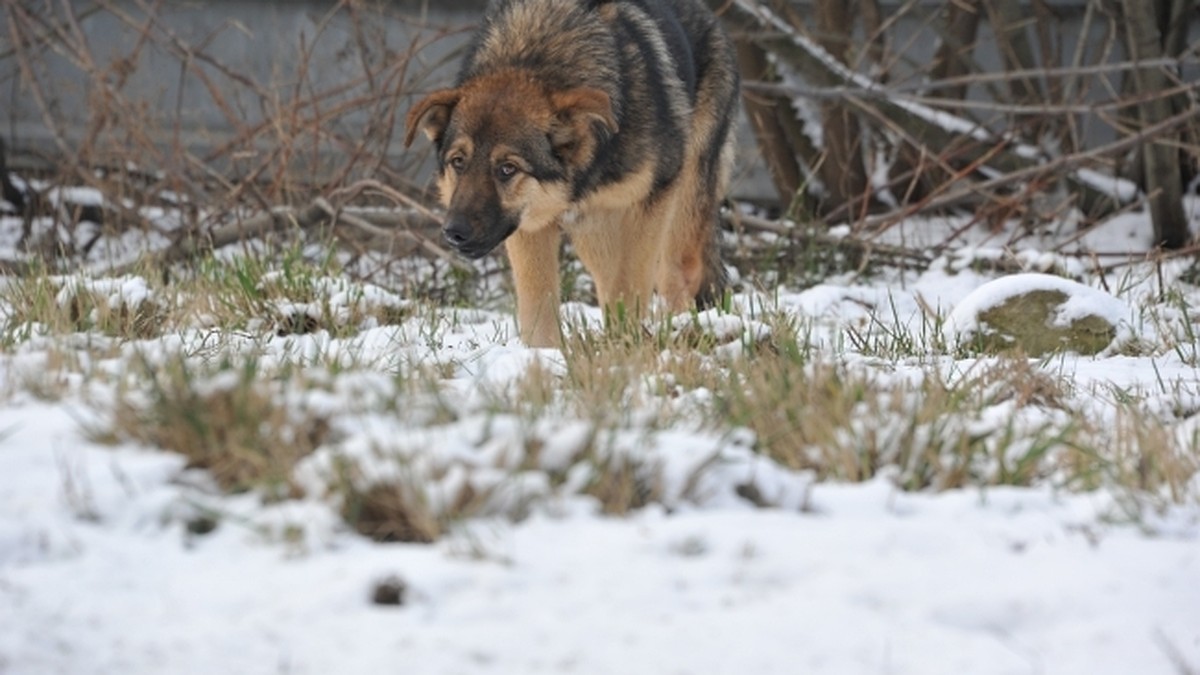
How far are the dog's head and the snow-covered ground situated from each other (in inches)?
88.3

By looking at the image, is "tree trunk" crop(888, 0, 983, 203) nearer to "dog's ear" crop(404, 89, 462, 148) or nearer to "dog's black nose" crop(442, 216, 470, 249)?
"dog's ear" crop(404, 89, 462, 148)

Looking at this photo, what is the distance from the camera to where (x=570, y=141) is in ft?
19.2

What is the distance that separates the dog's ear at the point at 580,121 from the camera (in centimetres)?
570

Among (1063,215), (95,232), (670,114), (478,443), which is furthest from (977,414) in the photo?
(95,232)

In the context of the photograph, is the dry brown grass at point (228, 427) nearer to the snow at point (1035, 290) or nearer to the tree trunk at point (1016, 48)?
the snow at point (1035, 290)

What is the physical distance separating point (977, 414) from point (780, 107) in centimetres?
670

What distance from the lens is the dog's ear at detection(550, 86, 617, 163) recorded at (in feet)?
18.7

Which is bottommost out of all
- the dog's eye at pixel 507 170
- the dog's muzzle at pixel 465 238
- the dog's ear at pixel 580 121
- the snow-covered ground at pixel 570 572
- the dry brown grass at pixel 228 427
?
the snow-covered ground at pixel 570 572

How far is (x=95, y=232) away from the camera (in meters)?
9.85

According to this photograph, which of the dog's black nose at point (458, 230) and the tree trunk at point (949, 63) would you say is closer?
the dog's black nose at point (458, 230)

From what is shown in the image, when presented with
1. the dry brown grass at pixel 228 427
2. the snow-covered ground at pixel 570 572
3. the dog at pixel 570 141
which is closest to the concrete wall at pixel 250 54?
the dog at pixel 570 141

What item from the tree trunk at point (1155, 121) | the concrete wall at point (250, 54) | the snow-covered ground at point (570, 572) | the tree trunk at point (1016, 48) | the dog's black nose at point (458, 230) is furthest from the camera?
the concrete wall at point (250, 54)

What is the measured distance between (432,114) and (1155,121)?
505 centimetres

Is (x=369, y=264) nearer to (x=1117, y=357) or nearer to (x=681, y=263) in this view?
(x=681, y=263)
